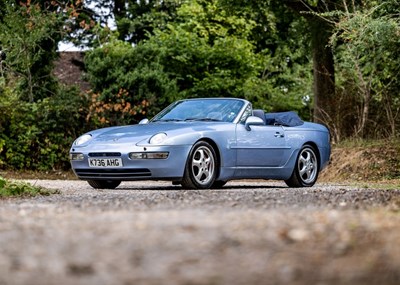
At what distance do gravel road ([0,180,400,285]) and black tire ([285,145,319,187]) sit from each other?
766 cm

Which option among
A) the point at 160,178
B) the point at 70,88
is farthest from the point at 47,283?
the point at 70,88

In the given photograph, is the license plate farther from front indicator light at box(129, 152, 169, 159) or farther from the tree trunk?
the tree trunk

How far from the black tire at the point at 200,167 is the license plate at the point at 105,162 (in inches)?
37.0

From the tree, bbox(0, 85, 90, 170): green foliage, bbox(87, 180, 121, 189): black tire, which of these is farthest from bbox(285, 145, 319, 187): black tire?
bbox(0, 85, 90, 170): green foliage

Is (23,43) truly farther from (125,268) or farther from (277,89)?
(125,268)

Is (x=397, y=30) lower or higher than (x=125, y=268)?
higher

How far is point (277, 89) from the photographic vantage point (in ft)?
121

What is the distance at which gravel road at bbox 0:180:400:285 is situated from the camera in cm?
485

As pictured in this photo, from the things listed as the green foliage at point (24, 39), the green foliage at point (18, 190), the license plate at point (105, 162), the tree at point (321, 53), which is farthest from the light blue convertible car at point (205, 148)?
the green foliage at point (24, 39)

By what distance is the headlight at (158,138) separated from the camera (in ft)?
Answer: 44.7

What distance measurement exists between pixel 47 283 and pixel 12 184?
7954 mm

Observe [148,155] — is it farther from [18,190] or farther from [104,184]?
[18,190]

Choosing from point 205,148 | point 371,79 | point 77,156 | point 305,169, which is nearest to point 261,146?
point 305,169

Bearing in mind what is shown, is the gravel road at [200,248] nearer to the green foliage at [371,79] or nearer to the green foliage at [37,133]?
the green foliage at [371,79]
